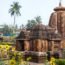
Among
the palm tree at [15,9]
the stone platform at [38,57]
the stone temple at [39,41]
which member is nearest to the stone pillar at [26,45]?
the stone temple at [39,41]

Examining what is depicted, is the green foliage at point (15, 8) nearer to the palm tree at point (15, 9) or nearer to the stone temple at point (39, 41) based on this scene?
the palm tree at point (15, 9)

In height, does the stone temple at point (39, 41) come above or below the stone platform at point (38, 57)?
above

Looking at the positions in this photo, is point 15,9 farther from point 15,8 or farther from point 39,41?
point 39,41

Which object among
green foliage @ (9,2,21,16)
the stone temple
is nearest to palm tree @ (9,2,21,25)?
green foliage @ (9,2,21,16)

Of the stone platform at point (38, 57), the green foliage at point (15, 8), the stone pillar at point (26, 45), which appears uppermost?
the green foliage at point (15, 8)

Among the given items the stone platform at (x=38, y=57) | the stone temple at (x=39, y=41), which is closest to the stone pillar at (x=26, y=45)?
the stone temple at (x=39, y=41)

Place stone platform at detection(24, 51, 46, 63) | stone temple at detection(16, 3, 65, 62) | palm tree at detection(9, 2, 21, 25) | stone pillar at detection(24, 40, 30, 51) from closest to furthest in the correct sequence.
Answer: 1. stone platform at detection(24, 51, 46, 63)
2. stone temple at detection(16, 3, 65, 62)
3. stone pillar at detection(24, 40, 30, 51)
4. palm tree at detection(9, 2, 21, 25)

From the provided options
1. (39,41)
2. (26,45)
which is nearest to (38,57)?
(39,41)

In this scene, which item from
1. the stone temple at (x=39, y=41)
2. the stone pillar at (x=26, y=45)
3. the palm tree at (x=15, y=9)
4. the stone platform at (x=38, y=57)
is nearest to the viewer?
the stone platform at (x=38, y=57)

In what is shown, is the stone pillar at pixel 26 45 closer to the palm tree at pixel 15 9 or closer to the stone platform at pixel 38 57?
the stone platform at pixel 38 57

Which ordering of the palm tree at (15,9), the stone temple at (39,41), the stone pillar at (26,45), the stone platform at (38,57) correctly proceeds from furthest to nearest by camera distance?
the palm tree at (15,9) < the stone pillar at (26,45) < the stone temple at (39,41) < the stone platform at (38,57)

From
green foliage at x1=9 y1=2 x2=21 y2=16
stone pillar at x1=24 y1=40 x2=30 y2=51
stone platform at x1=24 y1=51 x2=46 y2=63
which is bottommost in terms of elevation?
stone platform at x1=24 y1=51 x2=46 y2=63

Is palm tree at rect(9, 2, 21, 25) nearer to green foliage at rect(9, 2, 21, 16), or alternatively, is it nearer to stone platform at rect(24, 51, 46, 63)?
green foliage at rect(9, 2, 21, 16)

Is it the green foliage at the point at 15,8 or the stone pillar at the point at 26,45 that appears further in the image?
the green foliage at the point at 15,8
